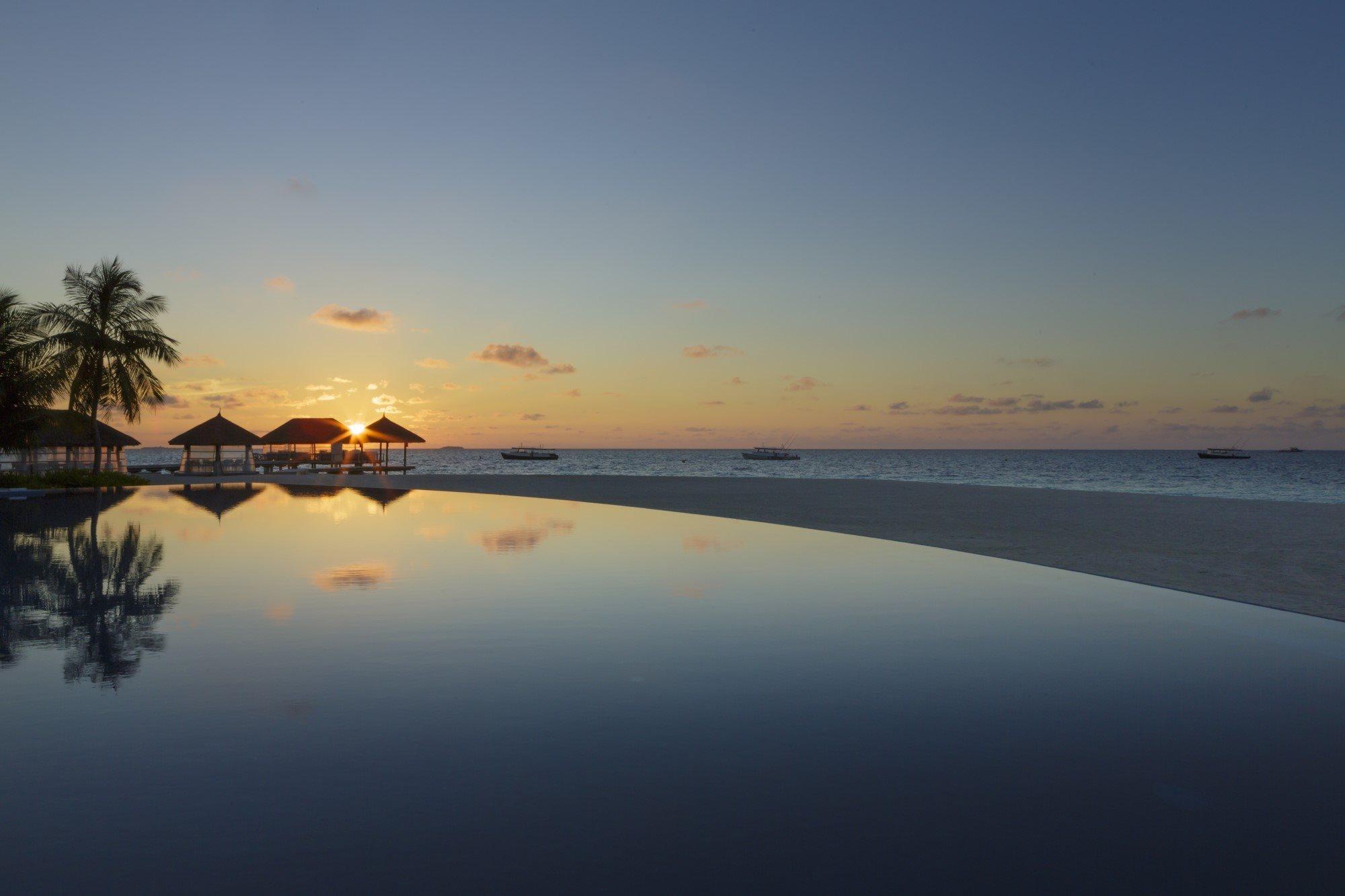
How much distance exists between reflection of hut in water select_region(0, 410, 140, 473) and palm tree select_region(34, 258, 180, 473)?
1368 mm

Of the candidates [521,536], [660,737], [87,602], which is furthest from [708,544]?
[660,737]

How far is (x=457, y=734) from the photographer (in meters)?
4.48

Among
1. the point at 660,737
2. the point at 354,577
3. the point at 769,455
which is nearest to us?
the point at 660,737

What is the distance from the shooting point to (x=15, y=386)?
89.2 feet

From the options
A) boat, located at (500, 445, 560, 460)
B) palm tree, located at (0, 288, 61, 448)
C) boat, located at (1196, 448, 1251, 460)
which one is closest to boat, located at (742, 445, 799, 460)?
boat, located at (500, 445, 560, 460)

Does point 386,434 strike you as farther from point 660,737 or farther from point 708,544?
point 660,737

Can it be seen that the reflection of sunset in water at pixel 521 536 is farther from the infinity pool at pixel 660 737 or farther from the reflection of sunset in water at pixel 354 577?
the infinity pool at pixel 660 737

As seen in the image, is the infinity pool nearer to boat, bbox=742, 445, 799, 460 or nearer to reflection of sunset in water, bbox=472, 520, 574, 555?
reflection of sunset in water, bbox=472, 520, 574, 555

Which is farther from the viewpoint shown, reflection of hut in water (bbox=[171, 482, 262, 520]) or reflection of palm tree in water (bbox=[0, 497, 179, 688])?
reflection of hut in water (bbox=[171, 482, 262, 520])

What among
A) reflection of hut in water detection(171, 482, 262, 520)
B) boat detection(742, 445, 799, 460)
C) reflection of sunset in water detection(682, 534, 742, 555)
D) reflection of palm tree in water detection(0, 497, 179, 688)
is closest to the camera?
reflection of palm tree in water detection(0, 497, 179, 688)

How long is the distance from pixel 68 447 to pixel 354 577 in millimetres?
37218

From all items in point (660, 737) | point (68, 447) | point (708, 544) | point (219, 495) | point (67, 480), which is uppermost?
point (68, 447)

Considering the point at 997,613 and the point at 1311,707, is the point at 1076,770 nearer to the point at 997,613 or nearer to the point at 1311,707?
the point at 1311,707

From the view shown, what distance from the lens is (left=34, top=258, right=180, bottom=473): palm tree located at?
34.3 meters
